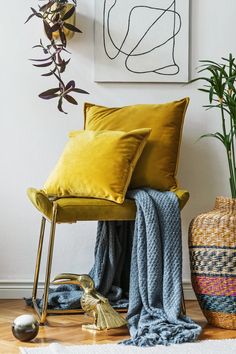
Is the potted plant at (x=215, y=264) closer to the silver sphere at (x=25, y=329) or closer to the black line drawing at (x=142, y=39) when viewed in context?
the silver sphere at (x=25, y=329)

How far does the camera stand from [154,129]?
340 cm

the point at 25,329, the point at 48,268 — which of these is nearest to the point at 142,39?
the point at 48,268

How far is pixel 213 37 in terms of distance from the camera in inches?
148

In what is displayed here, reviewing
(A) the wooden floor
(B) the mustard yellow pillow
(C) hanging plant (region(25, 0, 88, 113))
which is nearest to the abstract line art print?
(C) hanging plant (region(25, 0, 88, 113))

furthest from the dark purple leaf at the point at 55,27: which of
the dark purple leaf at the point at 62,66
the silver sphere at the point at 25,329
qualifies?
the silver sphere at the point at 25,329

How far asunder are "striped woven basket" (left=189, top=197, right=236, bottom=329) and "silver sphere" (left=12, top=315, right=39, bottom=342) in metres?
0.76

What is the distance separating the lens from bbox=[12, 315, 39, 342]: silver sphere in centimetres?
270

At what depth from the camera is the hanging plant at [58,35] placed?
3480 mm

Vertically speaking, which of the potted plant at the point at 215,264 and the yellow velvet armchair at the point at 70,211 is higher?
the yellow velvet armchair at the point at 70,211

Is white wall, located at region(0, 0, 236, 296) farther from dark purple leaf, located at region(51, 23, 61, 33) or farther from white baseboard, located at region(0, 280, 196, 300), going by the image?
dark purple leaf, located at region(51, 23, 61, 33)

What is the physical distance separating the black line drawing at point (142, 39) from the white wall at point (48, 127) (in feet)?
0.25

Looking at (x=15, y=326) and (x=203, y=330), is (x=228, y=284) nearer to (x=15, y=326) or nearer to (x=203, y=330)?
(x=203, y=330)

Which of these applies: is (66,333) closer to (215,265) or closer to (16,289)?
(215,265)

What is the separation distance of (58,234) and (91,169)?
0.68 meters
